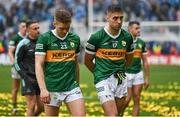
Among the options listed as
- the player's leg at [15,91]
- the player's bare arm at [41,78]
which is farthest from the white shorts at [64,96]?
the player's leg at [15,91]

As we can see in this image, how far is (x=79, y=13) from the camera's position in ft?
148

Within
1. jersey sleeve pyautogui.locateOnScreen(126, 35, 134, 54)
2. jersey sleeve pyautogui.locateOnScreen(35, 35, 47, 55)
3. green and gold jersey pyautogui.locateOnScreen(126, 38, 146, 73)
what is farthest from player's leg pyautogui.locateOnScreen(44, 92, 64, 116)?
green and gold jersey pyautogui.locateOnScreen(126, 38, 146, 73)

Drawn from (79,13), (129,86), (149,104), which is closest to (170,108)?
(149,104)

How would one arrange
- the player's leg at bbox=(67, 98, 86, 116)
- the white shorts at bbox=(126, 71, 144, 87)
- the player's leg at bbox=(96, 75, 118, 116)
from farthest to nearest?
1. the white shorts at bbox=(126, 71, 144, 87)
2. the player's leg at bbox=(96, 75, 118, 116)
3. the player's leg at bbox=(67, 98, 86, 116)

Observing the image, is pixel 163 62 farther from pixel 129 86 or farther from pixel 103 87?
pixel 103 87

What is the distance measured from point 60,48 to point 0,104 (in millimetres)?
8797

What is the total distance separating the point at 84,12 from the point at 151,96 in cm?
2332

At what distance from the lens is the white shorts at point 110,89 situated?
10602 millimetres

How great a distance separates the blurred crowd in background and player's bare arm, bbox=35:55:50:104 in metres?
31.7

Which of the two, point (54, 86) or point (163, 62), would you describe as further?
point (163, 62)

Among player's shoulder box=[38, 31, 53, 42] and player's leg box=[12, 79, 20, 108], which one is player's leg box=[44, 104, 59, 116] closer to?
player's shoulder box=[38, 31, 53, 42]

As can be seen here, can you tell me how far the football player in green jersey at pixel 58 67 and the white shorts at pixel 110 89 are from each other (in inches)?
25.0

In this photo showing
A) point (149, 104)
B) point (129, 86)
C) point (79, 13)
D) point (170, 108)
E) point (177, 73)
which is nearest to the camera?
point (129, 86)

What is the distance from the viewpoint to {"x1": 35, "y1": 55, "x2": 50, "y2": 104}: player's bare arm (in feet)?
31.8
